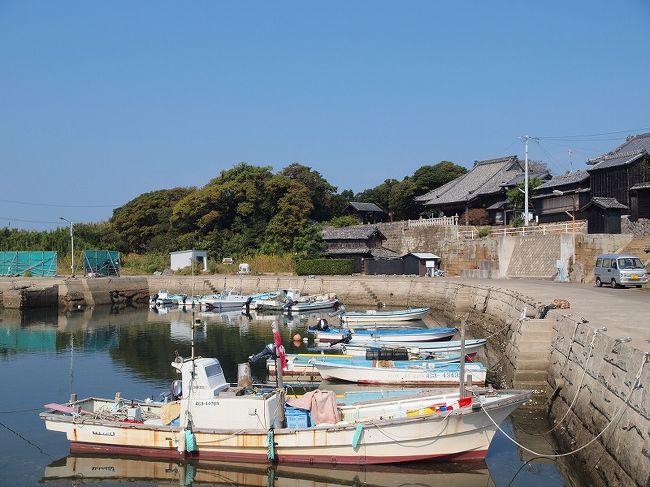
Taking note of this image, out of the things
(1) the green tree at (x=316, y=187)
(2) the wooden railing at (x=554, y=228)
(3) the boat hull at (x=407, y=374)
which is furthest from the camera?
(1) the green tree at (x=316, y=187)

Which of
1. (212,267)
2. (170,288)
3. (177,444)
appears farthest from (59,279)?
(177,444)

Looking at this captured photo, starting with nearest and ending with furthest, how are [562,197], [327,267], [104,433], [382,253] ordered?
[104,433] → [562,197] → [327,267] → [382,253]

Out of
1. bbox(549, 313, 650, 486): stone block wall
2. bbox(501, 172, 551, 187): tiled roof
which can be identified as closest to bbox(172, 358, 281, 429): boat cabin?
bbox(549, 313, 650, 486): stone block wall

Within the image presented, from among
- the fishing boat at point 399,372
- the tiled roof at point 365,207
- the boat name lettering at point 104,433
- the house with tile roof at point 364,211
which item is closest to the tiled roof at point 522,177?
the tiled roof at point 365,207

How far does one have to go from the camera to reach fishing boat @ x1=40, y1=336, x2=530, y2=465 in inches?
570

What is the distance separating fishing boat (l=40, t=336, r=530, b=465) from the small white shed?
172 feet

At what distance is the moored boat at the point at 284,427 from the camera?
14461 mm

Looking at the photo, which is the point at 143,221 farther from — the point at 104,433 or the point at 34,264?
the point at 104,433

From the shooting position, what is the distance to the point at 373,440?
14508mm

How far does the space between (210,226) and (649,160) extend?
45.4 m

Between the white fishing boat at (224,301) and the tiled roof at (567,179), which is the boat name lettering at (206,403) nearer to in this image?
the white fishing boat at (224,301)

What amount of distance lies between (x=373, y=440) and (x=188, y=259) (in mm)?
56458

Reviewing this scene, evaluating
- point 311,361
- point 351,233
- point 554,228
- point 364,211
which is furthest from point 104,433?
point 364,211

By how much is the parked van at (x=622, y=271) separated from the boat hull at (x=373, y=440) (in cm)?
2098
